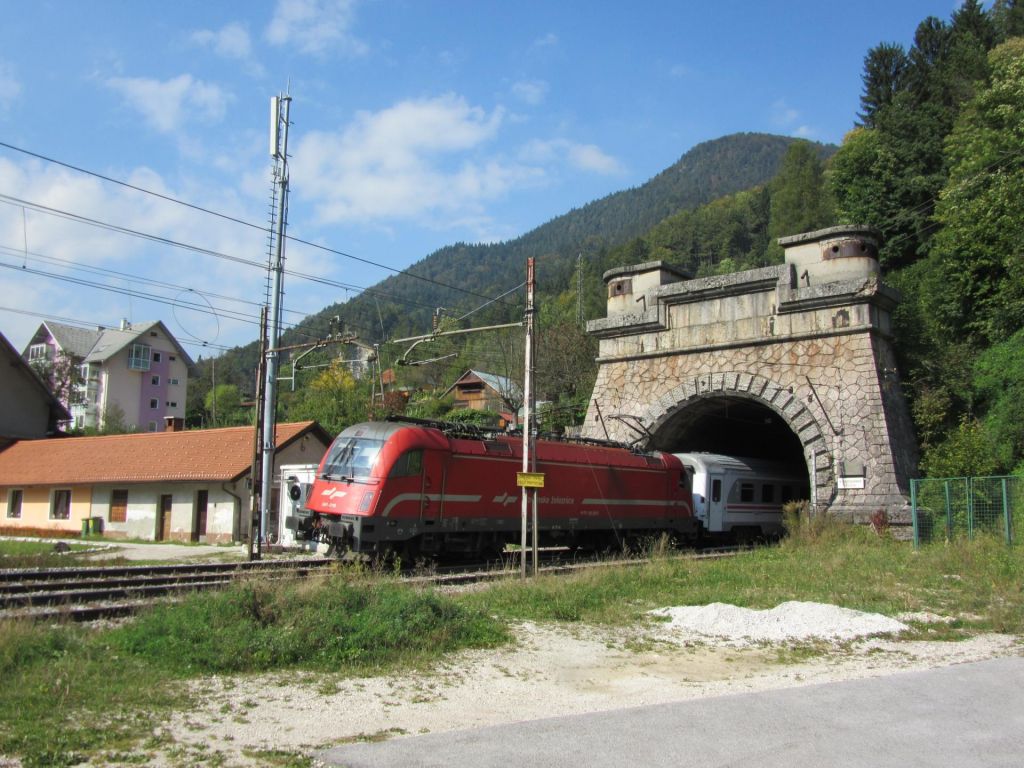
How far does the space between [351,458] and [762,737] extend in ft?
39.2

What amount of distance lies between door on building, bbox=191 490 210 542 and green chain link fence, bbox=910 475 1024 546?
22125mm

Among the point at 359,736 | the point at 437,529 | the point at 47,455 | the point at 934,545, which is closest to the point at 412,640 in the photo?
the point at 359,736

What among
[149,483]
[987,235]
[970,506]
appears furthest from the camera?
[149,483]

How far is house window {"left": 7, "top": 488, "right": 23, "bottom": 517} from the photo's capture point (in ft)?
112

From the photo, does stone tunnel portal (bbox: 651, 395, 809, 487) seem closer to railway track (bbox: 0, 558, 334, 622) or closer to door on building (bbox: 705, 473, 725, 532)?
door on building (bbox: 705, 473, 725, 532)

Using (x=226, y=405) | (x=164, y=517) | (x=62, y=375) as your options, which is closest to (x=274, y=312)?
(x=164, y=517)

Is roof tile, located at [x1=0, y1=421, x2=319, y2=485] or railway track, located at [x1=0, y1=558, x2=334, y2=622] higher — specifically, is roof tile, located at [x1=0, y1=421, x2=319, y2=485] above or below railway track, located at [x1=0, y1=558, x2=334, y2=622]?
above

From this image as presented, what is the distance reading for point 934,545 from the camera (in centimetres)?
1888

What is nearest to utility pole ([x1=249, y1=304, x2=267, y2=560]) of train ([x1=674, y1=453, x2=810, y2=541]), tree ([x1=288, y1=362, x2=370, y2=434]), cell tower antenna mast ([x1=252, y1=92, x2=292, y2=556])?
cell tower antenna mast ([x1=252, y1=92, x2=292, y2=556])

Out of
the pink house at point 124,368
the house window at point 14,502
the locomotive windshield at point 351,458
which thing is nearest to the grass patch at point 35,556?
the locomotive windshield at point 351,458

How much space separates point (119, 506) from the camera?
30.2 m

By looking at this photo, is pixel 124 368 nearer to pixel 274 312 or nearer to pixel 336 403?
pixel 336 403

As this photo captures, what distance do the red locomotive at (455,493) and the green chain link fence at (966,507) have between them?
274 inches

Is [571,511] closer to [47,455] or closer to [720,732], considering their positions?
[720,732]
